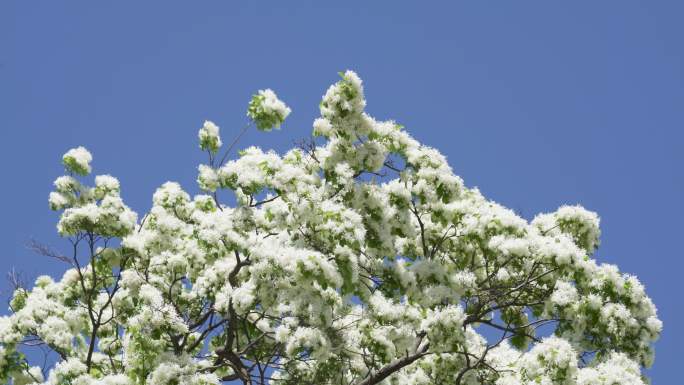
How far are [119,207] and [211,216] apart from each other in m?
2.10

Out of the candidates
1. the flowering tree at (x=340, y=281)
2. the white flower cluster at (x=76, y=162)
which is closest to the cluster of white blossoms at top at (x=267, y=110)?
the flowering tree at (x=340, y=281)

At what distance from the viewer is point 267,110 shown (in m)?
16.8

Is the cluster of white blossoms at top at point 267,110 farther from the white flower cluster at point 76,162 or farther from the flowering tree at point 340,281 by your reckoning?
the white flower cluster at point 76,162

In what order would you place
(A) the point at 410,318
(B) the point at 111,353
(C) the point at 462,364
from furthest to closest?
(B) the point at 111,353, (C) the point at 462,364, (A) the point at 410,318

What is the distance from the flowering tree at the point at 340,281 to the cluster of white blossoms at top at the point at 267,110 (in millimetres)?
31

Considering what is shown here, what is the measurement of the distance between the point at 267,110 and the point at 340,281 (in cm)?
512

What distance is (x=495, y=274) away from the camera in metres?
16.6

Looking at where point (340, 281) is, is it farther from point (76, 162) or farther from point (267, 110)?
point (76, 162)

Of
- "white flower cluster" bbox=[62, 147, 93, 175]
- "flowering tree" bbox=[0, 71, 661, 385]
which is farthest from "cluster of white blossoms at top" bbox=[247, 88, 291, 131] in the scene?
"white flower cluster" bbox=[62, 147, 93, 175]

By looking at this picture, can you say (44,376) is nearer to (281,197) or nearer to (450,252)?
(281,197)

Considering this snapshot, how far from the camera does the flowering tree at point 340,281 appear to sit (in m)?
13.6

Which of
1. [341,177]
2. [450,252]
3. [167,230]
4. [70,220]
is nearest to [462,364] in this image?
[450,252]

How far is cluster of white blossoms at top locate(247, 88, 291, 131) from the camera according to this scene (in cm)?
1684

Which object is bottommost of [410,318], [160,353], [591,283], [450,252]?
[160,353]
